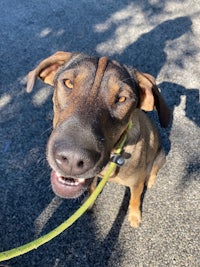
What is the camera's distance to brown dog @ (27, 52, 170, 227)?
2477 millimetres

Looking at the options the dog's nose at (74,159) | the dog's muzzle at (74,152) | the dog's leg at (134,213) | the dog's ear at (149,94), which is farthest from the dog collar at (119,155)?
the dog's leg at (134,213)

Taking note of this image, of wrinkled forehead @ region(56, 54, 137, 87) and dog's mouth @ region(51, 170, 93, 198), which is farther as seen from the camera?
wrinkled forehead @ region(56, 54, 137, 87)

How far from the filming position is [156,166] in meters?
4.20

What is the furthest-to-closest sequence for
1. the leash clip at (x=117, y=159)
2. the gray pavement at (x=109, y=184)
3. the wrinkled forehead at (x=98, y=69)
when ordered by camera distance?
the gray pavement at (x=109, y=184) < the leash clip at (x=117, y=159) < the wrinkled forehead at (x=98, y=69)

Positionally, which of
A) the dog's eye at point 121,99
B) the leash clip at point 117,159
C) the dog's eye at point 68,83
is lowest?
the leash clip at point 117,159

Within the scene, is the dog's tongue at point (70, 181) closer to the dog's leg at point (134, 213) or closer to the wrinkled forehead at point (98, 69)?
the wrinkled forehead at point (98, 69)

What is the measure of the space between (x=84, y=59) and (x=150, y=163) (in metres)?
1.45

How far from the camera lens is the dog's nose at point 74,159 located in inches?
93.7

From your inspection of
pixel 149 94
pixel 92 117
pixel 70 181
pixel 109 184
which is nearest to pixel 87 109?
pixel 92 117

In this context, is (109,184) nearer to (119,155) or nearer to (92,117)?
(119,155)

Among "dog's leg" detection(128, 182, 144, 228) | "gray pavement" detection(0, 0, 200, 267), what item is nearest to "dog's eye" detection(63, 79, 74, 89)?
"dog's leg" detection(128, 182, 144, 228)

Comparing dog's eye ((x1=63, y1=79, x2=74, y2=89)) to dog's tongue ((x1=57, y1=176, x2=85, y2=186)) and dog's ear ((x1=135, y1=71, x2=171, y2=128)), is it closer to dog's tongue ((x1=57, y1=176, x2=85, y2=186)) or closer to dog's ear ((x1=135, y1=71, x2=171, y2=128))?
dog's ear ((x1=135, y1=71, x2=171, y2=128))

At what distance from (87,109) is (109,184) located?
6.12 ft

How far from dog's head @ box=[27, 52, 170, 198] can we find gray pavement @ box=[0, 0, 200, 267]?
1312 mm
